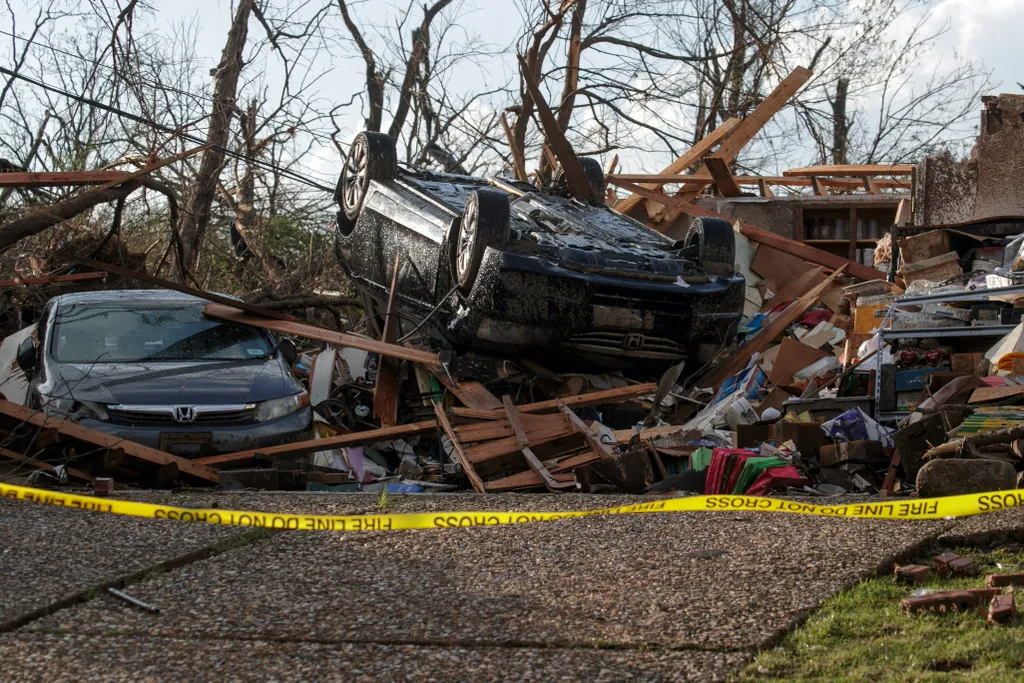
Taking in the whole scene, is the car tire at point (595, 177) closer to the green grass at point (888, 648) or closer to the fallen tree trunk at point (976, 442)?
the fallen tree trunk at point (976, 442)

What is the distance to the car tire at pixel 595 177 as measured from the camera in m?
12.9

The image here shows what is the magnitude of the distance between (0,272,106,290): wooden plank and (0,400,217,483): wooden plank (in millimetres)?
4032

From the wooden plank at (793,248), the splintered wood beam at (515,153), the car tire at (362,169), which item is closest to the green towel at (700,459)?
the car tire at (362,169)

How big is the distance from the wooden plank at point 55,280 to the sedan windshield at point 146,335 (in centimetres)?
171

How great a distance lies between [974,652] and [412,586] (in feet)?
6.35

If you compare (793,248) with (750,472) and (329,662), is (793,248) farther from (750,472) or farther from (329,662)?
(329,662)

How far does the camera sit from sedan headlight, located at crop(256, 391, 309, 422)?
9.06 metres

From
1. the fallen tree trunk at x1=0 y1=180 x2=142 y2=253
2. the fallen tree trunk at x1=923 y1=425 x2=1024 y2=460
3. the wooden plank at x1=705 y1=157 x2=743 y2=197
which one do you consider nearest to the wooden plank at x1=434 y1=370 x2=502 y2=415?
the fallen tree trunk at x1=0 y1=180 x2=142 y2=253

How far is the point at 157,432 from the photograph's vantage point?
28.1ft

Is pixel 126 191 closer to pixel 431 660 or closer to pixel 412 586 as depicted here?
pixel 412 586

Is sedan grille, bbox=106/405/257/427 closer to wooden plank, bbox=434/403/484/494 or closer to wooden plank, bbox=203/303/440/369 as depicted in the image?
wooden plank, bbox=434/403/484/494

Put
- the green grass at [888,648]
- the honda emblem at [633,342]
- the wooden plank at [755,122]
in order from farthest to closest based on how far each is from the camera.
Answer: the wooden plank at [755,122], the honda emblem at [633,342], the green grass at [888,648]

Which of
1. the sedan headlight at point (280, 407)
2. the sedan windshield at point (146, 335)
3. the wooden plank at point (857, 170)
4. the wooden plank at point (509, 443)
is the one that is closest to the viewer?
the wooden plank at point (509, 443)

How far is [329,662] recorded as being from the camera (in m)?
3.58
